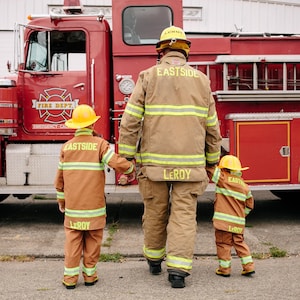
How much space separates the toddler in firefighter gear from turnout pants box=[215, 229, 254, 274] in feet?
3.40

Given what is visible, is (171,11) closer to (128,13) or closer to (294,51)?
(128,13)

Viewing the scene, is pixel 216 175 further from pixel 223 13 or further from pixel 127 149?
pixel 223 13

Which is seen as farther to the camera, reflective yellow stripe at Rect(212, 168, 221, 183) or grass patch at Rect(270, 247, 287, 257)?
grass patch at Rect(270, 247, 287, 257)

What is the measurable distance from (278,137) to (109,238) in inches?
96.8

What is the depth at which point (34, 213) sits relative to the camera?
8055 mm

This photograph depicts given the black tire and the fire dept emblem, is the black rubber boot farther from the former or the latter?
the black tire

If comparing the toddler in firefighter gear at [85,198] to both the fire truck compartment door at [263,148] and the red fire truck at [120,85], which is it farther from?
the fire truck compartment door at [263,148]

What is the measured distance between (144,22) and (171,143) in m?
3.03

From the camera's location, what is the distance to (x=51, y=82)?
712 cm

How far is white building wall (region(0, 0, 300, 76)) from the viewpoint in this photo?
14.3m

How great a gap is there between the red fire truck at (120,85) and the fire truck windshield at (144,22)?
0.04ft

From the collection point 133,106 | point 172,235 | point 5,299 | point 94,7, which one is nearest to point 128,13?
point 133,106

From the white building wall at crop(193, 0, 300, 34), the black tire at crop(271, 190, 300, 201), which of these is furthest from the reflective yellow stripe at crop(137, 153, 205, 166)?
the white building wall at crop(193, 0, 300, 34)

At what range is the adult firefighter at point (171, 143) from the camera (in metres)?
4.55
